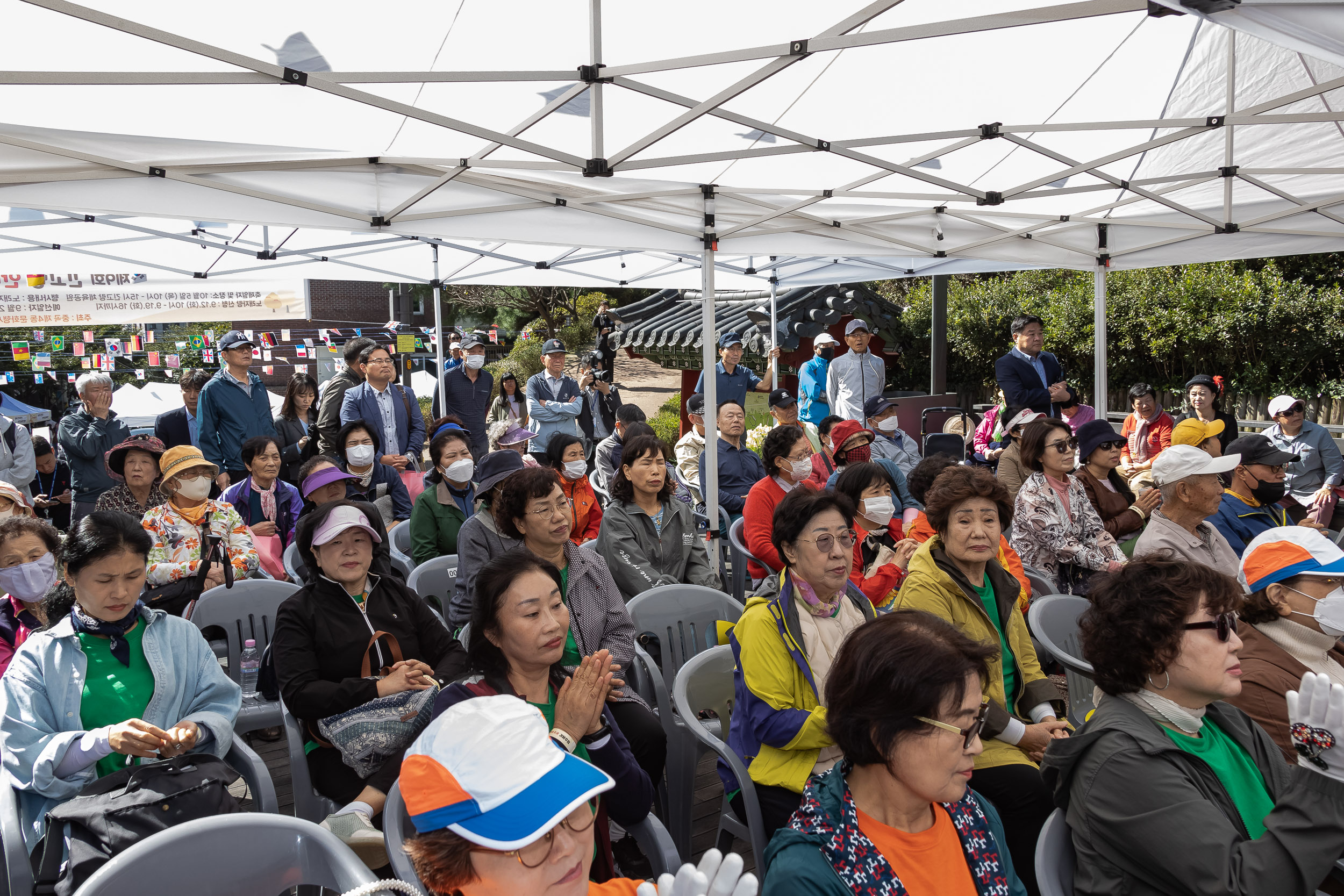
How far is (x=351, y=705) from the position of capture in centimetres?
262

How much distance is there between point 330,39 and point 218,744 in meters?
2.86

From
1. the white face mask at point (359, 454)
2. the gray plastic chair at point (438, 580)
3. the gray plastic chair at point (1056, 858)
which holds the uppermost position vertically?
the white face mask at point (359, 454)

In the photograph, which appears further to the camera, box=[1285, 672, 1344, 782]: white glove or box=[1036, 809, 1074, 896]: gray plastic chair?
box=[1036, 809, 1074, 896]: gray plastic chair

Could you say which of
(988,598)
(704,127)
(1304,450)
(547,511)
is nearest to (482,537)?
(547,511)

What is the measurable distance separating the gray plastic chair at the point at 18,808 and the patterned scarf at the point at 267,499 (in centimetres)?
255

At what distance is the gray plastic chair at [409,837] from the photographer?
1.87m

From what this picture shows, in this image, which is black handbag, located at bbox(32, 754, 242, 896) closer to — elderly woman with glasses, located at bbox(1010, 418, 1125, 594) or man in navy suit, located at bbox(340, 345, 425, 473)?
elderly woman with glasses, located at bbox(1010, 418, 1125, 594)

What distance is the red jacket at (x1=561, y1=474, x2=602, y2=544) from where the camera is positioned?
16.0 feet

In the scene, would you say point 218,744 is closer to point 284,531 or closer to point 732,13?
point 284,531

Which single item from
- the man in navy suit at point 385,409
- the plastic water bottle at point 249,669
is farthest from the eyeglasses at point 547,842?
the man in navy suit at point 385,409

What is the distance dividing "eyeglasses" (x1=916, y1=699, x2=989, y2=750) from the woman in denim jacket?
75.3 inches

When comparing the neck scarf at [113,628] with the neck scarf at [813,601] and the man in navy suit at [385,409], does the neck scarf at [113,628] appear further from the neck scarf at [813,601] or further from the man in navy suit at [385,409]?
the man in navy suit at [385,409]

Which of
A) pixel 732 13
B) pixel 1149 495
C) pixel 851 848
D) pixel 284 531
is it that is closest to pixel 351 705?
pixel 851 848

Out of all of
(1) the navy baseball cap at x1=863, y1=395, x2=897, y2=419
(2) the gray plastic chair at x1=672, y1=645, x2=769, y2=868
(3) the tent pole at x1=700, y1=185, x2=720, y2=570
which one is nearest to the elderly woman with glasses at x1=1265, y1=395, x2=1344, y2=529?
(1) the navy baseball cap at x1=863, y1=395, x2=897, y2=419
